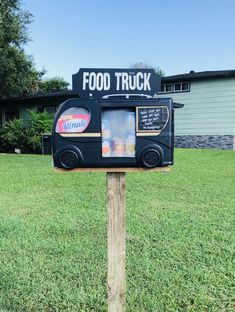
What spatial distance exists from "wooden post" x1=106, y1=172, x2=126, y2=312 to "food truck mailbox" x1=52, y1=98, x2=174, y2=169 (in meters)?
0.13

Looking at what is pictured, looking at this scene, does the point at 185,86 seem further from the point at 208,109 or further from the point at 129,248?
the point at 129,248

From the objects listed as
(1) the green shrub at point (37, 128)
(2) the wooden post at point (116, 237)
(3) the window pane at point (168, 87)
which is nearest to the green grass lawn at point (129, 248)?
(2) the wooden post at point (116, 237)

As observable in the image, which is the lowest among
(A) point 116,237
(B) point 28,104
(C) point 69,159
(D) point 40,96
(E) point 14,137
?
(A) point 116,237

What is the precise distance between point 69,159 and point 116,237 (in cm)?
53

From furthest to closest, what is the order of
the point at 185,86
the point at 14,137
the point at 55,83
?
1. the point at 55,83
2. the point at 185,86
3. the point at 14,137

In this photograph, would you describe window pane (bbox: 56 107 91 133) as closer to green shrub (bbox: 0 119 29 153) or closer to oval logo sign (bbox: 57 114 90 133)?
oval logo sign (bbox: 57 114 90 133)

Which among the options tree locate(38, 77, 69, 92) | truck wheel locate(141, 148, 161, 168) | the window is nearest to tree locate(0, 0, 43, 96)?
the window

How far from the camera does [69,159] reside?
6.20 ft

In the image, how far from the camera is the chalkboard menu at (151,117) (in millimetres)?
1858

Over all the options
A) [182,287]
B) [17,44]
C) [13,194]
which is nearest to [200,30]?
[17,44]

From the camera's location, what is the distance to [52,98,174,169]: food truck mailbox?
1861mm

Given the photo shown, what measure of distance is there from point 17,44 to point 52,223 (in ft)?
37.7

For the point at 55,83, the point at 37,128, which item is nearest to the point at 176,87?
the point at 37,128

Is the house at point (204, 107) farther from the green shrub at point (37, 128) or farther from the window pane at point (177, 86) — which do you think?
the green shrub at point (37, 128)
